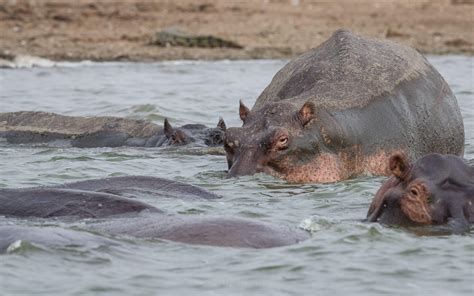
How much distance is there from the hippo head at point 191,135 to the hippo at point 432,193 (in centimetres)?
473

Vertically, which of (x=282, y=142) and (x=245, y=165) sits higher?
(x=282, y=142)

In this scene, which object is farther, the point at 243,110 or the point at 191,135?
the point at 191,135

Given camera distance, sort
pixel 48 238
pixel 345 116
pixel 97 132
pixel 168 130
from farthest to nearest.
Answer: pixel 97 132 < pixel 168 130 < pixel 345 116 < pixel 48 238

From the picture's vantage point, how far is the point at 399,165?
278 inches

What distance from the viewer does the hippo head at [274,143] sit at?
30.0 ft

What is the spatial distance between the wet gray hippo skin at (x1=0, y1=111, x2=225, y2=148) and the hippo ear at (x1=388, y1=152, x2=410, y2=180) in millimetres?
4840

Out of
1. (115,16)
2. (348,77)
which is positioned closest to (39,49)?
(115,16)

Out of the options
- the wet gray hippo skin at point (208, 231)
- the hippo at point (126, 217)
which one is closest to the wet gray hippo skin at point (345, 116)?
the hippo at point (126, 217)

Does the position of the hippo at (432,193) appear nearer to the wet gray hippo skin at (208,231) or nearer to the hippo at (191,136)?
the wet gray hippo skin at (208,231)

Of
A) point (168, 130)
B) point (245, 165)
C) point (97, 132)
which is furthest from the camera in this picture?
point (97, 132)

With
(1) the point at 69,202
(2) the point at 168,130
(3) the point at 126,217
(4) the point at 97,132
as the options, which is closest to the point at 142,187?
(1) the point at 69,202

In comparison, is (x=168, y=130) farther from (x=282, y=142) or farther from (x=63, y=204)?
(x=63, y=204)

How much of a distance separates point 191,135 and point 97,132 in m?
1.10

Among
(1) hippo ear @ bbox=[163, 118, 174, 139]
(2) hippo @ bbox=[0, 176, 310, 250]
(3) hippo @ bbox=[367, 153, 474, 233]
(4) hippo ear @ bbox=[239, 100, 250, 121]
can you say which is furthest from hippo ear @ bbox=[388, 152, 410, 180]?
(1) hippo ear @ bbox=[163, 118, 174, 139]
